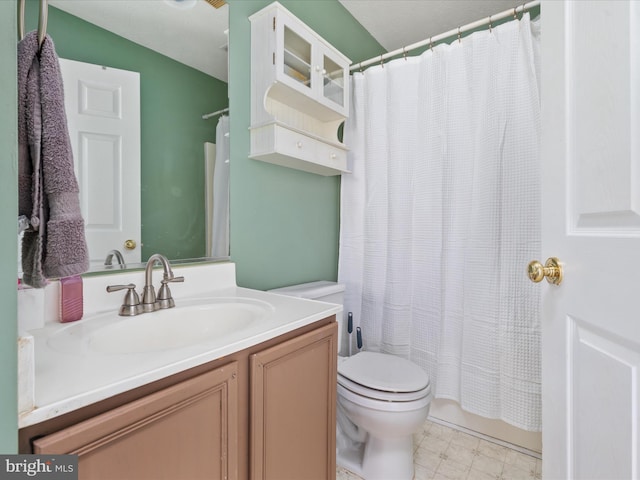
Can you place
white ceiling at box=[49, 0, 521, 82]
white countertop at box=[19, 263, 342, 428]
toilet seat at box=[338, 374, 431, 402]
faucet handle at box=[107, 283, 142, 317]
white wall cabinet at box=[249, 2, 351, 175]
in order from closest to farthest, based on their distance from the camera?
white countertop at box=[19, 263, 342, 428]
faucet handle at box=[107, 283, 142, 317]
white ceiling at box=[49, 0, 521, 82]
toilet seat at box=[338, 374, 431, 402]
white wall cabinet at box=[249, 2, 351, 175]

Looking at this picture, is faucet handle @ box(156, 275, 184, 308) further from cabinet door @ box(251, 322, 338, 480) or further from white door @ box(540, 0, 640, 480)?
white door @ box(540, 0, 640, 480)

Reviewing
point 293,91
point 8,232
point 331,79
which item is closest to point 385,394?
point 8,232

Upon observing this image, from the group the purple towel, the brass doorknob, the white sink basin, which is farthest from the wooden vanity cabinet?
the brass doorknob

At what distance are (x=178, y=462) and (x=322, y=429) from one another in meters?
0.51

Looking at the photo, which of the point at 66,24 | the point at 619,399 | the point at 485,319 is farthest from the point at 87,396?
the point at 485,319

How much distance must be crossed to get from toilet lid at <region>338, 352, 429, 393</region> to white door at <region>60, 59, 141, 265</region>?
0.97 metres

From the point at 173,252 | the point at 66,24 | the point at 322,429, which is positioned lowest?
the point at 322,429

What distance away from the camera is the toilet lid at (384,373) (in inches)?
49.7

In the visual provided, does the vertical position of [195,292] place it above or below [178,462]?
above

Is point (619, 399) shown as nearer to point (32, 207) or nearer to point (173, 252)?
point (32, 207)

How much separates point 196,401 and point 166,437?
74 millimetres

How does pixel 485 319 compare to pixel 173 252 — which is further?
pixel 485 319

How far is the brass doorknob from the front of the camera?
71 cm

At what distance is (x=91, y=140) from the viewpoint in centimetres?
99
